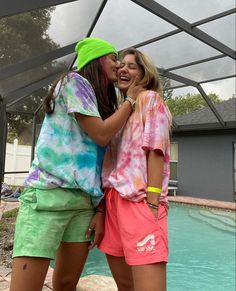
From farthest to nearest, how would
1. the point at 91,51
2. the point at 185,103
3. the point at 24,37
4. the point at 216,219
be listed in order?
the point at 185,103
the point at 216,219
the point at 24,37
the point at 91,51

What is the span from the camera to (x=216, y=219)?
8.37 m

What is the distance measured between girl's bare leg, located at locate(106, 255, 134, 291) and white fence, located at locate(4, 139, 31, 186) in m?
10.5

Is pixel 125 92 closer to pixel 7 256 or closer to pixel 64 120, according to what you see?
pixel 64 120

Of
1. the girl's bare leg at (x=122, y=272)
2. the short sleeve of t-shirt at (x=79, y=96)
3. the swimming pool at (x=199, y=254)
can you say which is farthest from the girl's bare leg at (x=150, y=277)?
the swimming pool at (x=199, y=254)

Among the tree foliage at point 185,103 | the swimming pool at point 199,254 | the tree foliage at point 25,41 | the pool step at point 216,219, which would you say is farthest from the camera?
the tree foliage at point 185,103

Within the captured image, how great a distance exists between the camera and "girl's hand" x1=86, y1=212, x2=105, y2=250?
140 cm

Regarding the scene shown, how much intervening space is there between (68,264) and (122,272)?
0.82 ft

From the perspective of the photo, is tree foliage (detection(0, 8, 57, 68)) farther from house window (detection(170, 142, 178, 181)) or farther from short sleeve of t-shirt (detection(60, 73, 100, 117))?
house window (detection(170, 142, 178, 181))

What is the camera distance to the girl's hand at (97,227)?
4.59 ft

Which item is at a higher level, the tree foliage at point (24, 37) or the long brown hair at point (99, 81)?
the tree foliage at point (24, 37)

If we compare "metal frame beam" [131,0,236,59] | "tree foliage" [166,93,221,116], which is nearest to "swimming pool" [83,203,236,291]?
"metal frame beam" [131,0,236,59]

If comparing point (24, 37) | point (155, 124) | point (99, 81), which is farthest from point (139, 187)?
point (24, 37)

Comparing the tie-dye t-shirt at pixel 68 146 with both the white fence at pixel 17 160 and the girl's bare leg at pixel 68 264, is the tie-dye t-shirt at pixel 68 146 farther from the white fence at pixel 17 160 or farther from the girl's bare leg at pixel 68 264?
the white fence at pixel 17 160

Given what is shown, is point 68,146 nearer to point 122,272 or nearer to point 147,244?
point 147,244
